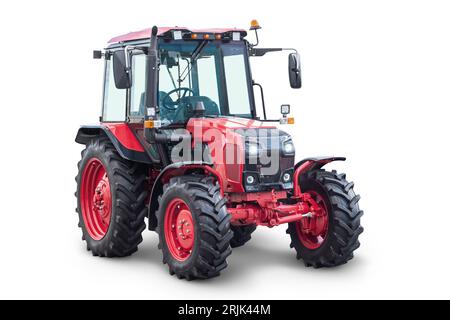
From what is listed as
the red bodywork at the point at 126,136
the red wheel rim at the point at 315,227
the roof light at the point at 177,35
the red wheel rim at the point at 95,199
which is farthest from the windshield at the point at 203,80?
the red wheel rim at the point at 315,227

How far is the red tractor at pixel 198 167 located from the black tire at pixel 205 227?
0.01 m

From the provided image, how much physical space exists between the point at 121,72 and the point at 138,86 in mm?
1045

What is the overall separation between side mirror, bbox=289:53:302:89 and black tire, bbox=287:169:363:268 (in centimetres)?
131

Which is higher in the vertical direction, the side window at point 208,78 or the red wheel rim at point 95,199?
the side window at point 208,78

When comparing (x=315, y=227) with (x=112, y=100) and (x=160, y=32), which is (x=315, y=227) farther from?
(x=112, y=100)

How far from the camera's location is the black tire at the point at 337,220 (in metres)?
9.40

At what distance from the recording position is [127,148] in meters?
10.1

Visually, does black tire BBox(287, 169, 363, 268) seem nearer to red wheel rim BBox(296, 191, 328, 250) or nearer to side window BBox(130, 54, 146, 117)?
red wheel rim BBox(296, 191, 328, 250)

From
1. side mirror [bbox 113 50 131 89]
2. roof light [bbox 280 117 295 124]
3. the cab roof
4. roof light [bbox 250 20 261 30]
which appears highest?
roof light [bbox 250 20 261 30]

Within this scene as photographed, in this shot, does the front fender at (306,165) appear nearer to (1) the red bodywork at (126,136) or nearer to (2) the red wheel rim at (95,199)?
(1) the red bodywork at (126,136)

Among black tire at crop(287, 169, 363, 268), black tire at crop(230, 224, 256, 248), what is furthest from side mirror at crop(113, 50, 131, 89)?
black tire at crop(230, 224, 256, 248)

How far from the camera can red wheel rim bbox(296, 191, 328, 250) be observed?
31.7 ft

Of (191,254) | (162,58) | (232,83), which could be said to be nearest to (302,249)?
(191,254)

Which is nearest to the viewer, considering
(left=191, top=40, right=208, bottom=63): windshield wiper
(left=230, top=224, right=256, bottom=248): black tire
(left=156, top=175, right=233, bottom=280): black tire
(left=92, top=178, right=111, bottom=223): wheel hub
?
(left=156, top=175, right=233, bottom=280): black tire
